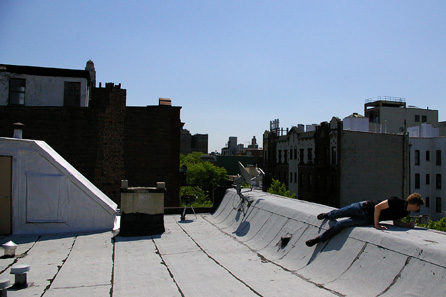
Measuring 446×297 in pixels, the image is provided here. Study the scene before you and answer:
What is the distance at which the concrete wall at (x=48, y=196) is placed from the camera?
9.68 m

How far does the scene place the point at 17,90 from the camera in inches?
915

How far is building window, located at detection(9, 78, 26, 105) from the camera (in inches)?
910

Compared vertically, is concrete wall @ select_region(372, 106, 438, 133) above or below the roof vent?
above

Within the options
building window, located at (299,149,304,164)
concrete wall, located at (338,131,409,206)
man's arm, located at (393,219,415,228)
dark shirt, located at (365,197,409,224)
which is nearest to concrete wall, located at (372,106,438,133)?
concrete wall, located at (338,131,409,206)

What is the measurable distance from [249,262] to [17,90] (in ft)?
71.8

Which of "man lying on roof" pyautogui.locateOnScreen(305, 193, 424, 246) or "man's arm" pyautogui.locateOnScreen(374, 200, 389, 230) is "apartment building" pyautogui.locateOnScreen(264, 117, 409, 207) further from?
"man's arm" pyautogui.locateOnScreen(374, 200, 389, 230)

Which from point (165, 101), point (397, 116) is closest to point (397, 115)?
point (397, 116)

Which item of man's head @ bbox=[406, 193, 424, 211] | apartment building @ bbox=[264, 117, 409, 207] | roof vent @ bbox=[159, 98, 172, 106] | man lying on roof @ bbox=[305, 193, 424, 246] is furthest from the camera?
apartment building @ bbox=[264, 117, 409, 207]

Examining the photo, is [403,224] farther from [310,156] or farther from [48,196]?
[310,156]

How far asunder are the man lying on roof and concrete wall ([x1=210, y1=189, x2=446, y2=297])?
13 cm

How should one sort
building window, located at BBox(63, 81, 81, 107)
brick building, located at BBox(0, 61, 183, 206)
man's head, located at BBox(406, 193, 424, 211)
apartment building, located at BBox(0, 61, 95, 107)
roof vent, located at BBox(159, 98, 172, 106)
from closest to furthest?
man's head, located at BBox(406, 193, 424, 211), brick building, located at BBox(0, 61, 183, 206), apartment building, located at BBox(0, 61, 95, 107), building window, located at BBox(63, 81, 81, 107), roof vent, located at BBox(159, 98, 172, 106)

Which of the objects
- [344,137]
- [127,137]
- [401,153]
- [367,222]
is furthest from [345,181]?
[367,222]

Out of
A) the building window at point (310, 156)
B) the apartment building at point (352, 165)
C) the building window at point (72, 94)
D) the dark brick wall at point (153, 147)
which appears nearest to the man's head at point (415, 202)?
the dark brick wall at point (153, 147)

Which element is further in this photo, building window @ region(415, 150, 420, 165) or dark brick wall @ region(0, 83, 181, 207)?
building window @ region(415, 150, 420, 165)
